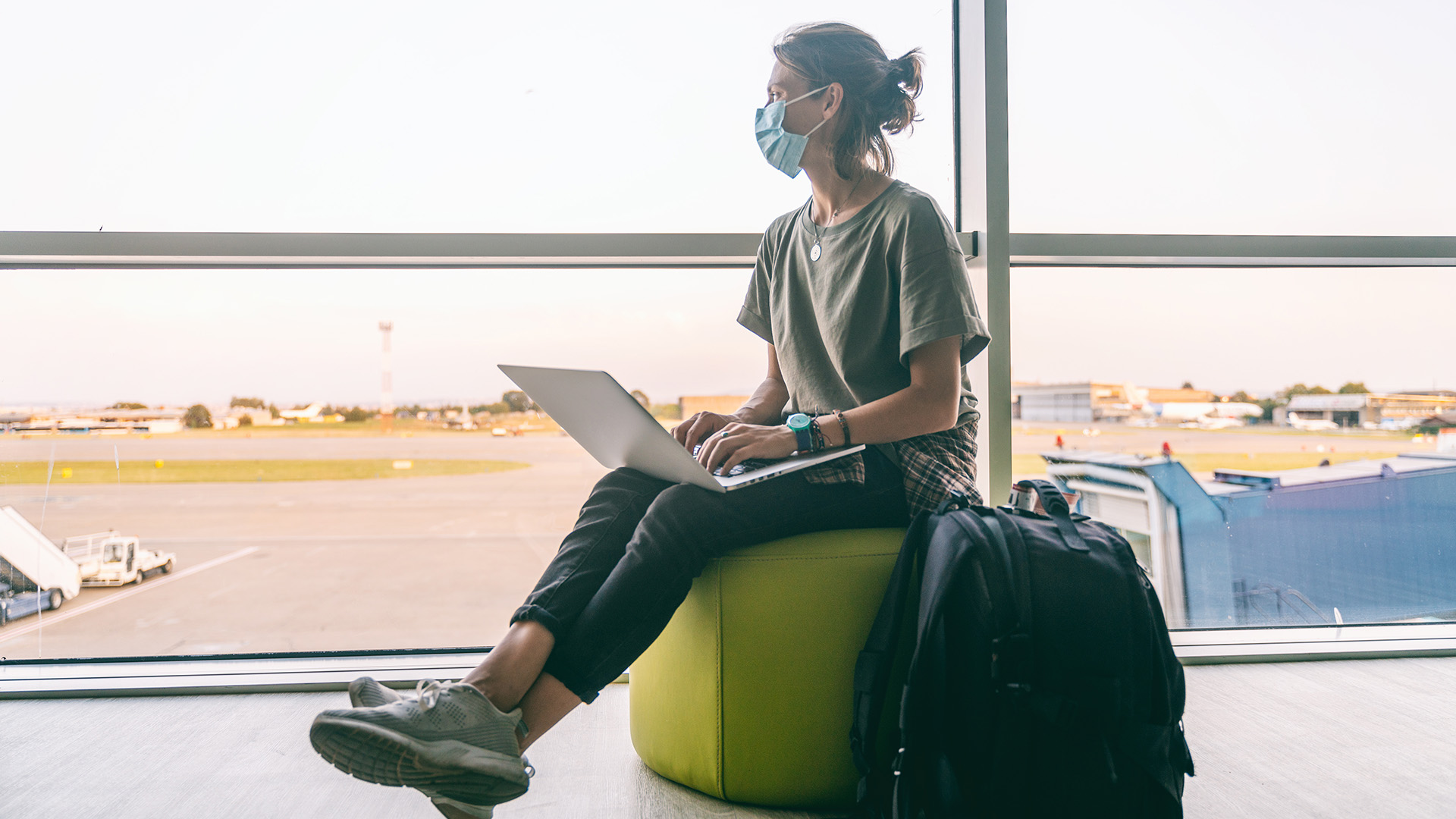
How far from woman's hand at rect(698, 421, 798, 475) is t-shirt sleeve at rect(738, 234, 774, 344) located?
409 millimetres

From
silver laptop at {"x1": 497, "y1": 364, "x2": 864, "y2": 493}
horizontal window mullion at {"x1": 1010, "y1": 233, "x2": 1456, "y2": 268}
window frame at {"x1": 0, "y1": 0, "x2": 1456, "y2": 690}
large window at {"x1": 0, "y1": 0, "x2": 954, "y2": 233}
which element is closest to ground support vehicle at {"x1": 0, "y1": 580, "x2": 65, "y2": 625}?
Answer: window frame at {"x1": 0, "y1": 0, "x2": 1456, "y2": 690}

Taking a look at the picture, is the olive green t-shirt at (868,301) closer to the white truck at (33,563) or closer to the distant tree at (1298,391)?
the distant tree at (1298,391)

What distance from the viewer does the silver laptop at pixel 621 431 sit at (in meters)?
0.94

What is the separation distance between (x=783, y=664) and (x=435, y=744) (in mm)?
482

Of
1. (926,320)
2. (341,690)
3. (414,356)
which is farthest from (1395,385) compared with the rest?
(341,690)

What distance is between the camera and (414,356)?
183 centimetres

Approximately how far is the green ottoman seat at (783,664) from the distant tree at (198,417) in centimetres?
148

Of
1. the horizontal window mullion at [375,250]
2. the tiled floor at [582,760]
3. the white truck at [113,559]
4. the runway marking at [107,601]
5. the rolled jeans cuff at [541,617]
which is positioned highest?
the horizontal window mullion at [375,250]

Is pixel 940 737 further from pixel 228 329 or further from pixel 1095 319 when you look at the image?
pixel 228 329

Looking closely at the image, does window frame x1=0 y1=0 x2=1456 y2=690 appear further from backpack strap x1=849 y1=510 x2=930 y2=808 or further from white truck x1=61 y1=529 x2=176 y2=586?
backpack strap x1=849 y1=510 x2=930 y2=808

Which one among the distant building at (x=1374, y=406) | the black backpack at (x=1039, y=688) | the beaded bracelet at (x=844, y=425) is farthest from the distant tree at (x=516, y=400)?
the distant building at (x=1374, y=406)

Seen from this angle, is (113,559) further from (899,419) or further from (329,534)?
(899,419)

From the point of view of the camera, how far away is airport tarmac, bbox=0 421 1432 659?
169 centimetres

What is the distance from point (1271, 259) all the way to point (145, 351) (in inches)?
109
